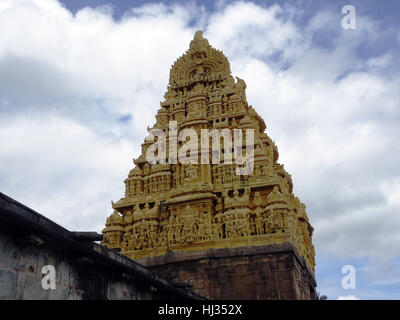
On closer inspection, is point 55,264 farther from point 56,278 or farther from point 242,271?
point 242,271

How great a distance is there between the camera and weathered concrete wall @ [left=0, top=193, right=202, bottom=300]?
6.90 metres

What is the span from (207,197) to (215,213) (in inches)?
31.8

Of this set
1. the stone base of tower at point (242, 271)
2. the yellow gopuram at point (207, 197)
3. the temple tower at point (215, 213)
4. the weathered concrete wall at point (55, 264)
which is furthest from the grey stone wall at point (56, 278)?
the yellow gopuram at point (207, 197)

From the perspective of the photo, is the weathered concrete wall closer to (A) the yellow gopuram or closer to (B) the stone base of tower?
(B) the stone base of tower

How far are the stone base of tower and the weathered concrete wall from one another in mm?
6071

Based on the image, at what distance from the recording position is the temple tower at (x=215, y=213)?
52.9 feet

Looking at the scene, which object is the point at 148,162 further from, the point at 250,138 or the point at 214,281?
the point at 214,281

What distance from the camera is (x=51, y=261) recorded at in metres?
7.96

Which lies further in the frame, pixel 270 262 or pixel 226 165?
pixel 226 165

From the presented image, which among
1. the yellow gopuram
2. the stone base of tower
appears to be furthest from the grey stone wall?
the yellow gopuram
